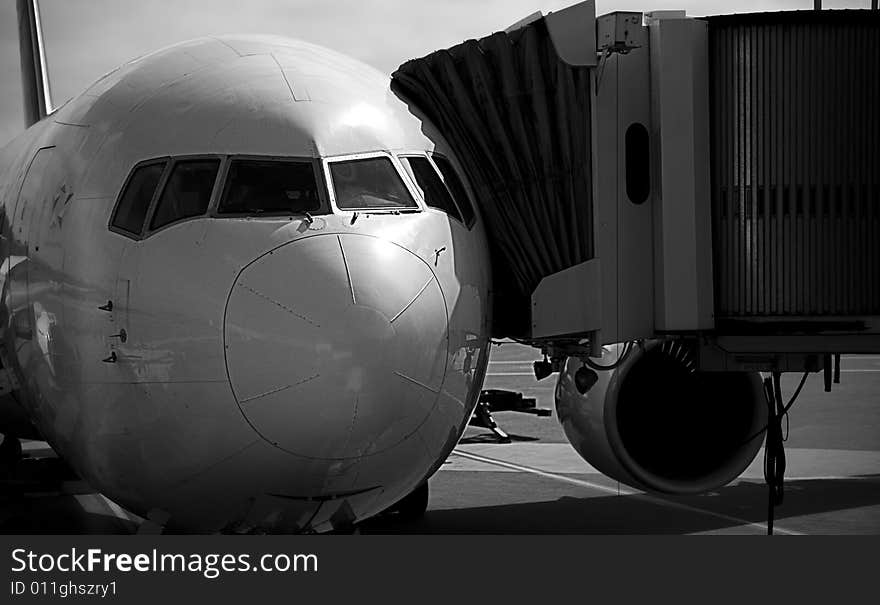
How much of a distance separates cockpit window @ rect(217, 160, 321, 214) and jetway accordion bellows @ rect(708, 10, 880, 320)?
9.43ft

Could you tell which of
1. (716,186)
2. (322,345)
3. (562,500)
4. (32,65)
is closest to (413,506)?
(562,500)

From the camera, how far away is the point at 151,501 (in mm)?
7664

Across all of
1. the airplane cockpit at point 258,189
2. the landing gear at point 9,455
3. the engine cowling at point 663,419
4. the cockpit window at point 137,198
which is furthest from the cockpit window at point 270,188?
the landing gear at point 9,455

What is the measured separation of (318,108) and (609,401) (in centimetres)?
523

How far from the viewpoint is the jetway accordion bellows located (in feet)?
27.7

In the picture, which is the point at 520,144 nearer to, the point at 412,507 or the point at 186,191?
the point at 186,191

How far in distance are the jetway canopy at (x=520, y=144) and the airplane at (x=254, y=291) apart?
42cm

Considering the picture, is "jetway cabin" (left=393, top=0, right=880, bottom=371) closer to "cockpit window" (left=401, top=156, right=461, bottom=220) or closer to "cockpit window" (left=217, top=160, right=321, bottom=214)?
"cockpit window" (left=401, top=156, right=461, bottom=220)

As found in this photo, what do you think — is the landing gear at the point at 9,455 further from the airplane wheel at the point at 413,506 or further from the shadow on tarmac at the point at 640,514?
the airplane wheel at the point at 413,506

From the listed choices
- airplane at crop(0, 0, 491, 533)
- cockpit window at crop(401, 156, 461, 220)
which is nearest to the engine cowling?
airplane at crop(0, 0, 491, 533)

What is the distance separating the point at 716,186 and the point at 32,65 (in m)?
13.4

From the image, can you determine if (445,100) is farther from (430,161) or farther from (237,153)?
(237,153)
